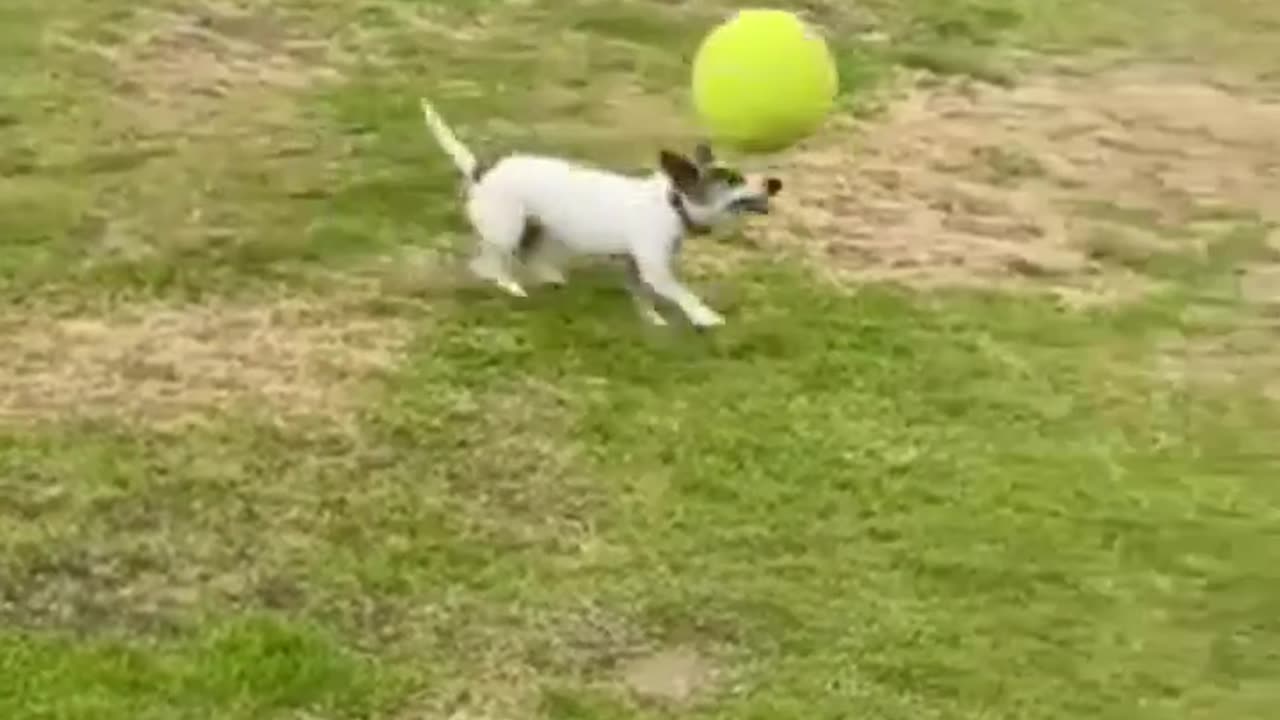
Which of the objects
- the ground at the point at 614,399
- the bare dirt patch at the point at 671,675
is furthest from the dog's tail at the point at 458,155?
the bare dirt patch at the point at 671,675

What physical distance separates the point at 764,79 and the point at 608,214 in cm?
34

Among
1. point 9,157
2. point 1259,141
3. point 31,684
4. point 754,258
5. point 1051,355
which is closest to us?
point 31,684

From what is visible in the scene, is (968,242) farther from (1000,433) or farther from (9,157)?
(9,157)

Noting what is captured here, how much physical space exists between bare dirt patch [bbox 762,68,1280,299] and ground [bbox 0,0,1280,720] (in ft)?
0.05

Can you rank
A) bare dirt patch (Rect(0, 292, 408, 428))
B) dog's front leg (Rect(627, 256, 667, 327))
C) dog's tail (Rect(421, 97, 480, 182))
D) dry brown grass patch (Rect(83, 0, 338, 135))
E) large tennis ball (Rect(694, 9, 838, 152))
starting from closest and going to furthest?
bare dirt patch (Rect(0, 292, 408, 428)), large tennis ball (Rect(694, 9, 838, 152)), dog's front leg (Rect(627, 256, 667, 327)), dog's tail (Rect(421, 97, 480, 182)), dry brown grass patch (Rect(83, 0, 338, 135))

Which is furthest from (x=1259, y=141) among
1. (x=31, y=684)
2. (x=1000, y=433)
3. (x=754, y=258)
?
(x=31, y=684)

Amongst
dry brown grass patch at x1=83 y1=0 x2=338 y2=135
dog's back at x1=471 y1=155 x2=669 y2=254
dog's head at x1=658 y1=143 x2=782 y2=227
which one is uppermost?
dog's head at x1=658 y1=143 x2=782 y2=227

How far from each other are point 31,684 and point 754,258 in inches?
80.8

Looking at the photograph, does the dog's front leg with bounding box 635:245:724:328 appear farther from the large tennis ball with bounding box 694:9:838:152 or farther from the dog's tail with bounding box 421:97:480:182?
the dog's tail with bounding box 421:97:480:182

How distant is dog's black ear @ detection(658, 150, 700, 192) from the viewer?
475 cm

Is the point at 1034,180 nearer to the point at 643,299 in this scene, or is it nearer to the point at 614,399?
the point at 643,299

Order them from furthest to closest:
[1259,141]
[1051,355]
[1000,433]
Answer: [1259,141] → [1051,355] → [1000,433]

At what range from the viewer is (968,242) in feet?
17.7

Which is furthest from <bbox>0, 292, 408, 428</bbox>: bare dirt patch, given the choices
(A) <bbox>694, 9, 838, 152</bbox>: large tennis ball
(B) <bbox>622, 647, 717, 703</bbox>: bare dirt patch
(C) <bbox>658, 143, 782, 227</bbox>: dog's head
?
(B) <bbox>622, 647, 717, 703</bbox>: bare dirt patch
